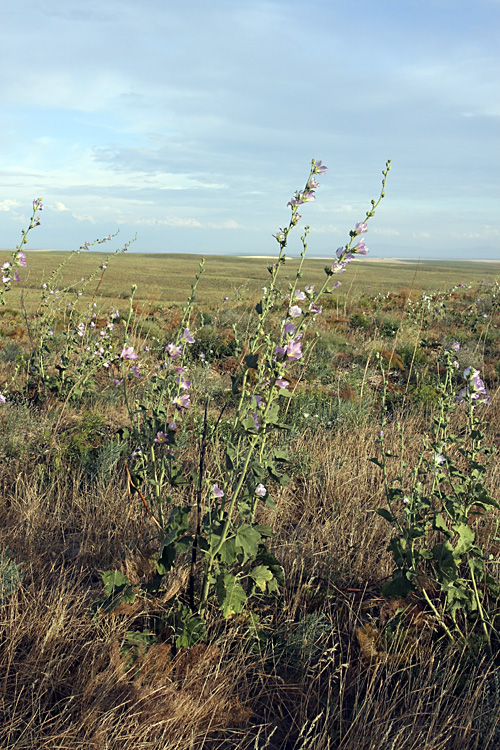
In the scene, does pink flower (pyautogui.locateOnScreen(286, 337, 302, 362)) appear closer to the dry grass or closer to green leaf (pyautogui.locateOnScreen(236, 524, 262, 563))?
green leaf (pyautogui.locateOnScreen(236, 524, 262, 563))

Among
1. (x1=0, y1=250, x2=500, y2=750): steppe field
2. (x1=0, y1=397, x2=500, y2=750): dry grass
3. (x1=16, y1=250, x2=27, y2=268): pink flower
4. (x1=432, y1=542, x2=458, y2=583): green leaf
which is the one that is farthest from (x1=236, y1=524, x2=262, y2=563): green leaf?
(x1=16, y1=250, x2=27, y2=268): pink flower

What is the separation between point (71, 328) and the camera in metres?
5.38

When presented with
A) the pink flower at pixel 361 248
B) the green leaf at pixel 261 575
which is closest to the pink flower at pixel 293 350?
the pink flower at pixel 361 248

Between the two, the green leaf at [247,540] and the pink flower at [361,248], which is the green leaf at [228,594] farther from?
the pink flower at [361,248]

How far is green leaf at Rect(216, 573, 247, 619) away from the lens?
6.53 feet

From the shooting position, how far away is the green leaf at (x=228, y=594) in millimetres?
1990

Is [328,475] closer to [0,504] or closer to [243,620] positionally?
[243,620]

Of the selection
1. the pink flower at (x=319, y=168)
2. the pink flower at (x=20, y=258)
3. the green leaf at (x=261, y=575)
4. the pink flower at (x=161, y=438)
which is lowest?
the green leaf at (x=261, y=575)

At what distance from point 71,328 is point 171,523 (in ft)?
12.5

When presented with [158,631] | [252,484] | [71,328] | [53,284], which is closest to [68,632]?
[158,631]

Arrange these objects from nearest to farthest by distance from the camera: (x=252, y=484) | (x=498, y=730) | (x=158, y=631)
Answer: (x=498, y=730) → (x=252, y=484) → (x=158, y=631)

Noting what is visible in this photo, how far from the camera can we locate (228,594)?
2.00m

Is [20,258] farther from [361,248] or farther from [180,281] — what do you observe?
[180,281]

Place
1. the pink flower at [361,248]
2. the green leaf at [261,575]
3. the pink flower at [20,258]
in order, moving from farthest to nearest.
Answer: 1. the pink flower at [20,258]
2. the green leaf at [261,575]
3. the pink flower at [361,248]
